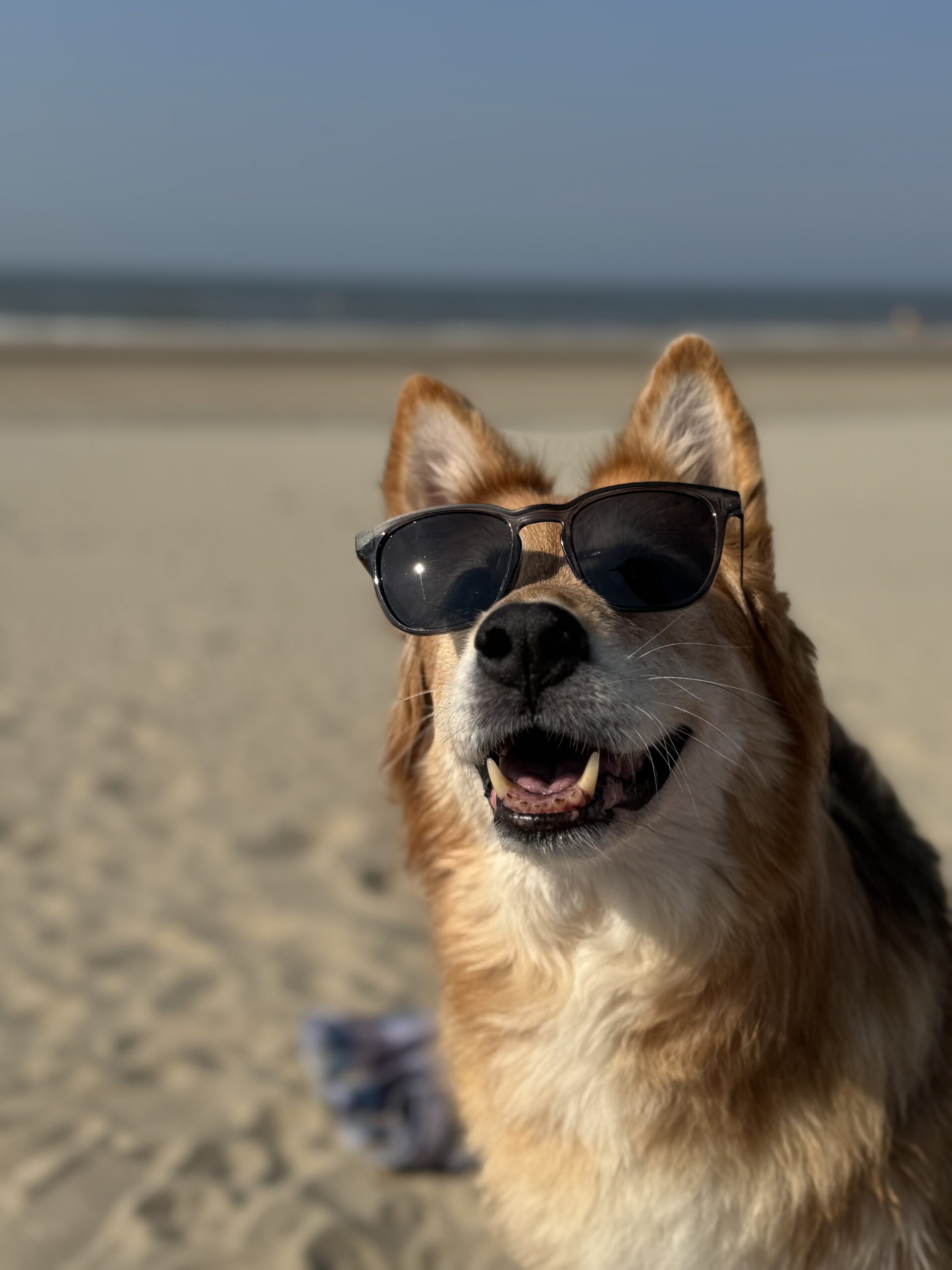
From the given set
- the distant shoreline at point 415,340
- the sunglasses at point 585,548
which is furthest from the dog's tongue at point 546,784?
the distant shoreline at point 415,340

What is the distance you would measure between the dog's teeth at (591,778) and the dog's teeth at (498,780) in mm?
151

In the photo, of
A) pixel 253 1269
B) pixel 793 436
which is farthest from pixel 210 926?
pixel 793 436

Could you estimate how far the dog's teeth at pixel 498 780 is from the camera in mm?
2473

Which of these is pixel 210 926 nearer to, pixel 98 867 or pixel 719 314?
pixel 98 867

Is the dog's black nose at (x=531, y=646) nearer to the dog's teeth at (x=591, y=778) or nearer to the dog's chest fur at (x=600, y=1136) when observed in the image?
the dog's teeth at (x=591, y=778)

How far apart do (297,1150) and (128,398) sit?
687 inches

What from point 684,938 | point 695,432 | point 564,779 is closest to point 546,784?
point 564,779

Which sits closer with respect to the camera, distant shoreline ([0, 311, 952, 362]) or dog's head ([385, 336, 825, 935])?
dog's head ([385, 336, 825, 935])

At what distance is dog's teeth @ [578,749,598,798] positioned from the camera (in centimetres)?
244

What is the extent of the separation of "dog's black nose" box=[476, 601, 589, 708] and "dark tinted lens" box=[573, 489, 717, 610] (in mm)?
195

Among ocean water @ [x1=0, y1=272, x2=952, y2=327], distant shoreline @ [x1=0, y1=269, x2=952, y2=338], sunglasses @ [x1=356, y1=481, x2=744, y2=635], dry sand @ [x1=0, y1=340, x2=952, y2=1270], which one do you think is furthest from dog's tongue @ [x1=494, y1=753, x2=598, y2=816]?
ocean water @ [x1=0, y1=272, x2=952, y2=327]

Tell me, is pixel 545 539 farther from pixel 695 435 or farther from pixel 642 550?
pixel 695 435

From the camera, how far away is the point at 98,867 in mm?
5148

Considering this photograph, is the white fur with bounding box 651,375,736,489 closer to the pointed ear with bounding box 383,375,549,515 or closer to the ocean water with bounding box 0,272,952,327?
the pointed ear with bounding box 383,375,549,515
